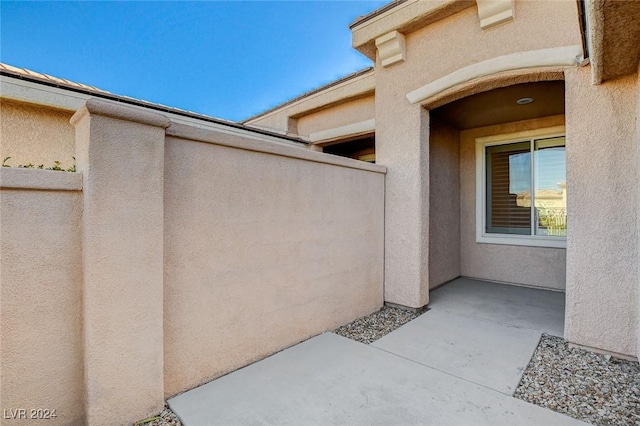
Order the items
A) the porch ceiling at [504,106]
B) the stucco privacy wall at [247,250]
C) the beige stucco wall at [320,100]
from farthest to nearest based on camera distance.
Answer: the beige stucco wall at [320,100] → the porch ceiling at [504,106] → the stucco privacy wall at [247,250]

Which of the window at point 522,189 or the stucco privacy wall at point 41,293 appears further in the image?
the window at point 522,189

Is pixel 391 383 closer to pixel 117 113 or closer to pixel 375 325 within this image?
pixel 375 325

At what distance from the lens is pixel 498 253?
334 inches

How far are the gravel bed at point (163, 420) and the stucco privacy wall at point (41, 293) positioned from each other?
1.88 ft

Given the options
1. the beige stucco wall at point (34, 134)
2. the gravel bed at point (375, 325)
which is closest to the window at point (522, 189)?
the gravel bed at point (375, 325)

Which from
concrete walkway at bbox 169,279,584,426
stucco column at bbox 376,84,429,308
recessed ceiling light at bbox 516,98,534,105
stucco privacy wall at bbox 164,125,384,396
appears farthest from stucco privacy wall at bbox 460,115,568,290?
stucco privacy wall at bbox 164,125,384,396

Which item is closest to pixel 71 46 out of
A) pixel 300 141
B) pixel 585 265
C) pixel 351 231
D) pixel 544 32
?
pixel 300 141

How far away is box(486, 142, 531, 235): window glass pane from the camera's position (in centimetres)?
816

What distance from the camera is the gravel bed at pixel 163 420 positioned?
3.05 m

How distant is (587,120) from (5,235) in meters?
6.97

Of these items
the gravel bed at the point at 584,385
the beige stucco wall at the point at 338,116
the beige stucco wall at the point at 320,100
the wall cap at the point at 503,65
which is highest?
the beige stucco wall at the point at 320,100

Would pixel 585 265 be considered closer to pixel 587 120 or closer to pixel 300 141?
pixel 587 120

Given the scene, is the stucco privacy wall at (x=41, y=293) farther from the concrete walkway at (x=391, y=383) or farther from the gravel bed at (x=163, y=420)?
the concrete walkway at (x=391, y=383)

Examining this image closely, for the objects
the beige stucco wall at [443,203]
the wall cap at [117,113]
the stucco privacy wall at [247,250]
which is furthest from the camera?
the beige stucco wall at [443,203]
